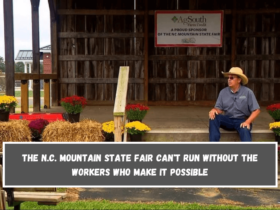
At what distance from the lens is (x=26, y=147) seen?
3721 millimetres

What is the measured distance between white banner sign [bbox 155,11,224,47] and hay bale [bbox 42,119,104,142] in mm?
5503

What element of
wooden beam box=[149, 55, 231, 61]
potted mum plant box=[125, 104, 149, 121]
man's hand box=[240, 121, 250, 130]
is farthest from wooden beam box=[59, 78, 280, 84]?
man's hand box=[240, 121, 250, 130]

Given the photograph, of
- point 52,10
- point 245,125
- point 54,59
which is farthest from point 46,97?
point 245,125

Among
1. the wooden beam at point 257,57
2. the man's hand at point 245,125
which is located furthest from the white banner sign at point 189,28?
the man's hand at point 245,125

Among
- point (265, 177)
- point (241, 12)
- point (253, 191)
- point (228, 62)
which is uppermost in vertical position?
point (241, 12)

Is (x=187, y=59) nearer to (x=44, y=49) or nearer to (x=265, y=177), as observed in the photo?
(x=265, y=177)

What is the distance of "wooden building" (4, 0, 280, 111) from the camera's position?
11.4 metres

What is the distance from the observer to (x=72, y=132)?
639 cm

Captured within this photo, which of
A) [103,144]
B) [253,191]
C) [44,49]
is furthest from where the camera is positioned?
[44,49]

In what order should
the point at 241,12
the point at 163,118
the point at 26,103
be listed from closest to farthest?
the point at 163,118 < the point at 26,103 < the point at 241,12

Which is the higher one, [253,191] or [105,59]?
[105,59]

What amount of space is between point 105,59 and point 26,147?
791 cm

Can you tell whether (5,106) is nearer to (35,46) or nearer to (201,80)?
(35,46)

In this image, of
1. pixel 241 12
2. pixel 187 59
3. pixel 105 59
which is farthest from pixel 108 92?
pixel 241 12
